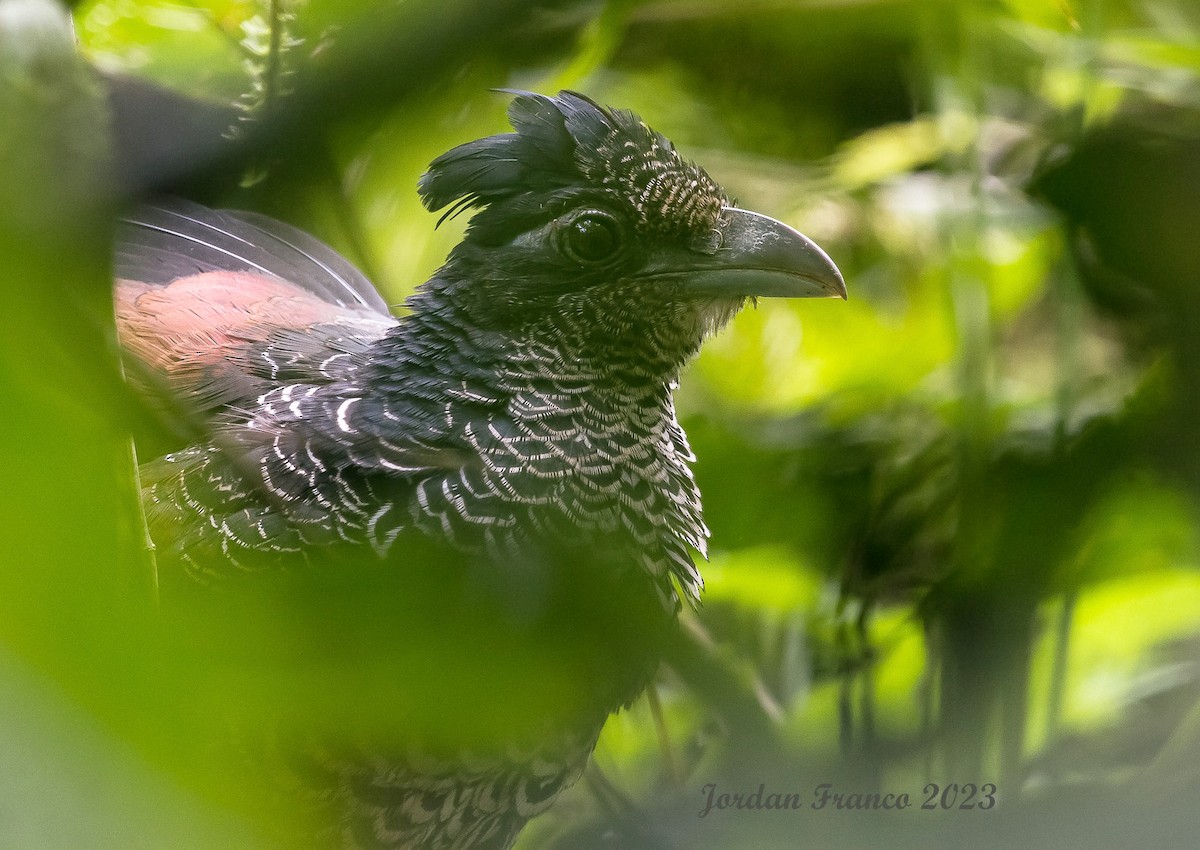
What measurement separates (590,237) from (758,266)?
0.96 ft

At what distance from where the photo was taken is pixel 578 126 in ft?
5.74

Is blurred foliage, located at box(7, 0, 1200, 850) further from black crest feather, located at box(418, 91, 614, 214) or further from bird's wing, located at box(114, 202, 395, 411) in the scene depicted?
bird's wing, located at box(114, 202, 395, 411)

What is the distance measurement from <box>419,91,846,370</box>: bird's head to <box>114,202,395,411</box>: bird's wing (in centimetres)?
39

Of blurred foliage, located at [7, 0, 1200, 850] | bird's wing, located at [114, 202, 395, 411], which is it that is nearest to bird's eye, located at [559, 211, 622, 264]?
blurred foliage, located at [7, 0, 1200, 850]

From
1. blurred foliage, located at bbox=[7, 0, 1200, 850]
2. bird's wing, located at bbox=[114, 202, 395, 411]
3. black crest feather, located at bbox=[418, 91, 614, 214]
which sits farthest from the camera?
bird's wing, located at bbox=[114, 202, 395, 411]

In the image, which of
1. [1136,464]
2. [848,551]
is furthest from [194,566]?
[1136,464]

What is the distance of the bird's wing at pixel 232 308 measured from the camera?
1960mm

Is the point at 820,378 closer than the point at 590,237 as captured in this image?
No

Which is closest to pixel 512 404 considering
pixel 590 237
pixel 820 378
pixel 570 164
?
pixel 590 237

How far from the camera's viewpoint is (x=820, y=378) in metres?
2.24

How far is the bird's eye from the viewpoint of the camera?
177cm

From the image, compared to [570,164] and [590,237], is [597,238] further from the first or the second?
[570,164]

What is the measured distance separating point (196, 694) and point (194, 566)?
107cm

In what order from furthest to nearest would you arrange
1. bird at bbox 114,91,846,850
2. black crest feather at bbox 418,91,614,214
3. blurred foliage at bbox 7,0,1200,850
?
black crest feather at bbox 418,91,614,214
bird at bbox 114,91,846,850
blurred foliage at bbox 7,0,1200,850
